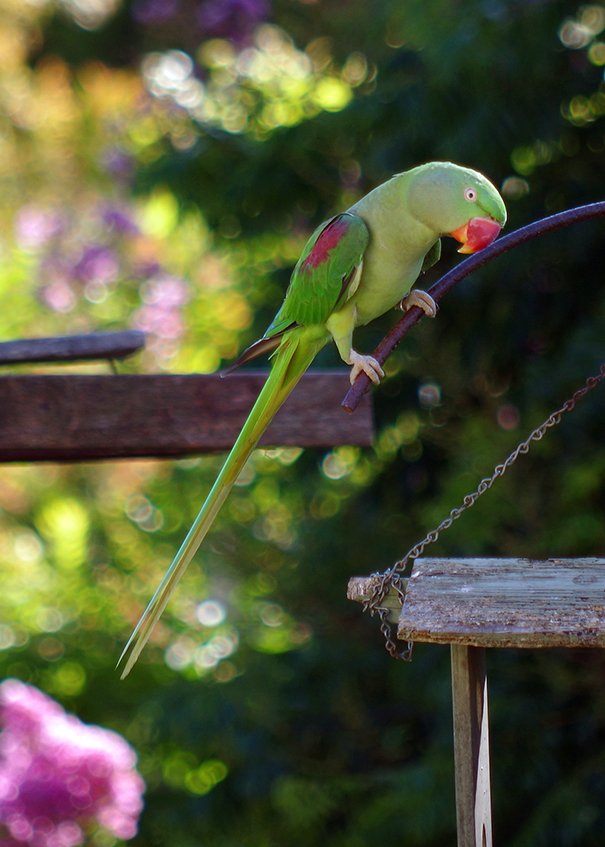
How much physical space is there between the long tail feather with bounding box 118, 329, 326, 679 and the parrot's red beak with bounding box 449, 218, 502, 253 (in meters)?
0.24

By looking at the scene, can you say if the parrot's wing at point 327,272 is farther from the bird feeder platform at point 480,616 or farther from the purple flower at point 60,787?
the purple flower at point 60,787

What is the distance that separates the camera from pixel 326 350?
251 centimetres

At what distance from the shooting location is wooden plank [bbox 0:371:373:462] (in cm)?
156

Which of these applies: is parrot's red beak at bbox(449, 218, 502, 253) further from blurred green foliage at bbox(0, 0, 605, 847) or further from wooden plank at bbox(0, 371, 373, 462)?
blurred green foliage at bbox(0, 0, 605, 847)

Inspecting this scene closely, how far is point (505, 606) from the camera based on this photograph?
3.23 feet

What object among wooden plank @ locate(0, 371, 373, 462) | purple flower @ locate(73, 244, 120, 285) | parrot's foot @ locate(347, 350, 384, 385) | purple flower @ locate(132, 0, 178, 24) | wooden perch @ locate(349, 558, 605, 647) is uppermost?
wooden perch @ locate(349, 558, 605, 647)

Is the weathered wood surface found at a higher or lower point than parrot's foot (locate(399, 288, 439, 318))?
lower

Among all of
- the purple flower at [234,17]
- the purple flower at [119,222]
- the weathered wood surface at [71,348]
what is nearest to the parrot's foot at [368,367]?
the weathered wood surface at [71,348]

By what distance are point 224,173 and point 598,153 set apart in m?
0.92

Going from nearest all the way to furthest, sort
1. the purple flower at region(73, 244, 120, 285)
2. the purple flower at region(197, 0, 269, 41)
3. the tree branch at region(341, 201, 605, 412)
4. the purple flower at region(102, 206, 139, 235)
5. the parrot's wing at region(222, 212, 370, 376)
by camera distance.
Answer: the tree branch at region(341, 201, 605, 412)
the parrot's wing at region(222, 212, 370, 376)
the purple flower at region(197, 0, 269, 41)
the purple flower at region(73, 244, 120, 285)
the purple flower at region(102, 206, 139, 235)

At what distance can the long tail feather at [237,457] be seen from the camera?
1159mm

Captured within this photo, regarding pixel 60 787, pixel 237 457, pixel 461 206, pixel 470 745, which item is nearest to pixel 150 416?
pixel 237 457

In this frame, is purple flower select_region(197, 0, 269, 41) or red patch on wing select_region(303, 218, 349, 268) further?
purple flower select_region(197, 0, 269, 41)

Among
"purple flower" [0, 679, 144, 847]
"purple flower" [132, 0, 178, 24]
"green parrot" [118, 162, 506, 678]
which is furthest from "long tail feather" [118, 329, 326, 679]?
"purple flower" [132, 0, 178, 24]
